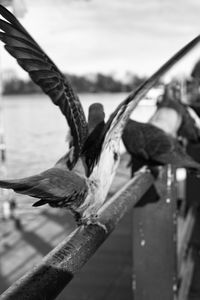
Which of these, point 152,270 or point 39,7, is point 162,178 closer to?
point 152,270

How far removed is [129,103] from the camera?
1.28 meters

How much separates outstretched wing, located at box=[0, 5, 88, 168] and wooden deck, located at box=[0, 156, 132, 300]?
180 centimetres

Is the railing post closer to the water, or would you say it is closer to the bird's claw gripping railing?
the bird's claw gripping railing

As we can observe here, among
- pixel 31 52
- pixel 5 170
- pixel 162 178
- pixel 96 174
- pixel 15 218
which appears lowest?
pixel 15 218

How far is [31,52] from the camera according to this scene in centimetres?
117

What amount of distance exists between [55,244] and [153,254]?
1.86 m

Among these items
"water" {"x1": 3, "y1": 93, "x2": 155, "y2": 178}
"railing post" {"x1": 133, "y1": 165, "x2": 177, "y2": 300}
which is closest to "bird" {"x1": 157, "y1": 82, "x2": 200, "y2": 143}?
"water" {"x1": 3, "y1": 93, "x2": 155, "y2": 178}

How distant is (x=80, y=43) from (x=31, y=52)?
1.51 metres

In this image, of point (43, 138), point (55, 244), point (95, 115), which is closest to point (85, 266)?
point (55, 244)

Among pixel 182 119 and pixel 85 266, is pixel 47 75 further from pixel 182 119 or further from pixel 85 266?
pixel 85 266

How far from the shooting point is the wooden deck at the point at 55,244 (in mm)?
2883

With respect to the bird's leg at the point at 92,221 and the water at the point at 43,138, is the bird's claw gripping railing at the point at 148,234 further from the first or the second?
the water at the point at 43,138

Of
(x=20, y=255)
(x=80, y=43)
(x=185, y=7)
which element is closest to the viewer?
(x=185, y=7)

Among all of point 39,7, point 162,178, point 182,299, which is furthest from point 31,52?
point 182,299
